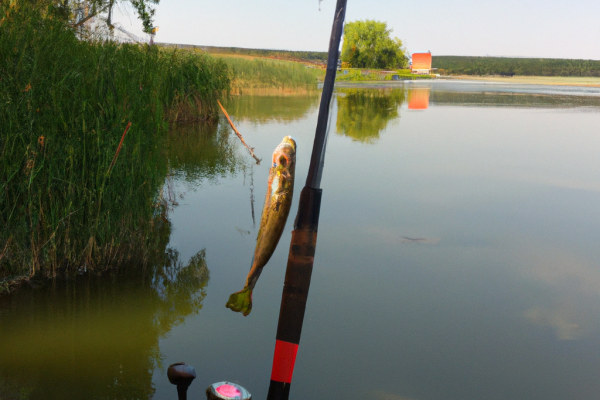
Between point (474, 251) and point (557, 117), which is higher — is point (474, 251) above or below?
below

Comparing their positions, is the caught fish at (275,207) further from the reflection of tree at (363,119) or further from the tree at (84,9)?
the reflection of tree at (363,119)

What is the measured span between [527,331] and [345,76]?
67049 mm

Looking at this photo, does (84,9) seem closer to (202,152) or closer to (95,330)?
(202,152)

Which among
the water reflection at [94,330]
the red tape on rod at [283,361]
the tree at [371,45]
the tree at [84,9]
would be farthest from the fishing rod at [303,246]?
the tree at [371,45]

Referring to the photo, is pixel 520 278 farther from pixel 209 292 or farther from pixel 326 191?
pixel 326 191

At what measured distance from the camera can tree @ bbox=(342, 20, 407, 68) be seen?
281ft

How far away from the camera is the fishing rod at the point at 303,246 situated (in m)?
1.96

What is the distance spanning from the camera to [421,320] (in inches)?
182

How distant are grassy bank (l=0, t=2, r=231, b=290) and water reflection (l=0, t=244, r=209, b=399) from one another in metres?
0.27

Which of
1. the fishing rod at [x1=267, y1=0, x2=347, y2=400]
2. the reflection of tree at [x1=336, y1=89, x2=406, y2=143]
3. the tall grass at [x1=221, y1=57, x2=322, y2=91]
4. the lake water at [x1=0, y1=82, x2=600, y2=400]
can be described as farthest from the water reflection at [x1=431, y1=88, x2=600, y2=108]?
the fishing rod at [x1=267, y1=0, x2=347, y2=400]

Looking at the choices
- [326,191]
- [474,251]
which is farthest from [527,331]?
[326,191]

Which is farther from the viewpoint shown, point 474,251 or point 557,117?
point 557,117

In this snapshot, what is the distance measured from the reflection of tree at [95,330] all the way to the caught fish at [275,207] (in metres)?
1.71

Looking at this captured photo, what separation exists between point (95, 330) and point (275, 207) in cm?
284
